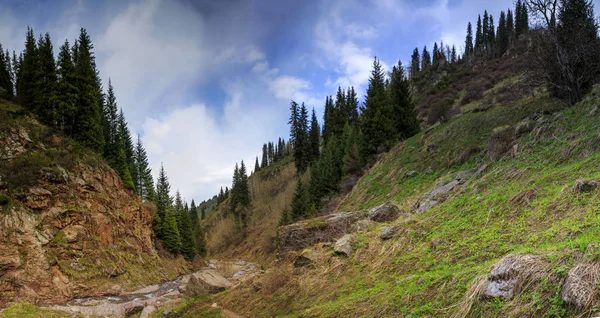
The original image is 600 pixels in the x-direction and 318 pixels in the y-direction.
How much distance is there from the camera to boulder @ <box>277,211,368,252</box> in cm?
1142

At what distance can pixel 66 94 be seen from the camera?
31.0m

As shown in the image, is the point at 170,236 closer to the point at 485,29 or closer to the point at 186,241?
the point at 186,241

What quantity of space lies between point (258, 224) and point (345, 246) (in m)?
55.9

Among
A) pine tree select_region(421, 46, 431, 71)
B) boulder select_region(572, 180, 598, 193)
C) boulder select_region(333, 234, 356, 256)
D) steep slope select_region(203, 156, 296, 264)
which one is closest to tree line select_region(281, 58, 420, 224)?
steep slope select_region(203, 156, 296, 264)

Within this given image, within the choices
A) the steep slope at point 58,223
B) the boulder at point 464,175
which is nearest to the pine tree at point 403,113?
A: the boulder at point 464,175

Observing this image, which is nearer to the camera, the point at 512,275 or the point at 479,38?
the point at 512,275

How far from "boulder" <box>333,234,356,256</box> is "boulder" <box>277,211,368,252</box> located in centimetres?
167

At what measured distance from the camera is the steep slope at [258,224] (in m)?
52.0

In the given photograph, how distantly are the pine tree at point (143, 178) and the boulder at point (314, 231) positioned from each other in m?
39.9

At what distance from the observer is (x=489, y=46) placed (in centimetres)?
8662

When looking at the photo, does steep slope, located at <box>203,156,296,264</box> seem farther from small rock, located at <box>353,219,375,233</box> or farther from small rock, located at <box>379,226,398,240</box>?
small rock, located at <box>379,226,398,240</box>

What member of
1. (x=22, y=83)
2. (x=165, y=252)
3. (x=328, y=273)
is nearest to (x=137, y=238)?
(x=165, y=252)

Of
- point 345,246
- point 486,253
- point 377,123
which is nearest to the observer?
point 486,253

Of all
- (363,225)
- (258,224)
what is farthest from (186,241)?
(363,225)
